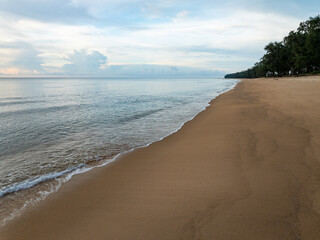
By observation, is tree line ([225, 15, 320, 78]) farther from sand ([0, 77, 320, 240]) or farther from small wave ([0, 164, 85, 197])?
small wave ([0, 164, 85, 197])

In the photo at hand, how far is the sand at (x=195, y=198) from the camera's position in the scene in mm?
2641

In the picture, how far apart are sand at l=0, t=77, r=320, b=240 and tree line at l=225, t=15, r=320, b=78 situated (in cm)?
6806

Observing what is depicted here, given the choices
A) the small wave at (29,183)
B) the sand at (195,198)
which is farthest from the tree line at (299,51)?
the small wave at (29,183)

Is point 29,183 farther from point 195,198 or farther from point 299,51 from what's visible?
point 299,51

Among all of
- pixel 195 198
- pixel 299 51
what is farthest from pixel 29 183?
pixel 299 51

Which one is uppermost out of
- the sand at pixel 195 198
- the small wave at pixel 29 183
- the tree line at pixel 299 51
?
the tree line at pixel 299 51

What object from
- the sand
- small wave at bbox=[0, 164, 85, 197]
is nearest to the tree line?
the sand

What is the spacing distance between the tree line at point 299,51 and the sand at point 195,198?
68.1 metres

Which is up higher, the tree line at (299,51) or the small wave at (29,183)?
the tree line at (299,51)

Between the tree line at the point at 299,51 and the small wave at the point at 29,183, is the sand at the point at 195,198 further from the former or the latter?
the tree line at the point at 299,51

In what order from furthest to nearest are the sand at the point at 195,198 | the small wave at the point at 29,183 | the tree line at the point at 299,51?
the tree line at the point at 299,51 → the small wave at the point at 29,183 → the sand at the point at 195,198

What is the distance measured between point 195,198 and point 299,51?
79.6 m

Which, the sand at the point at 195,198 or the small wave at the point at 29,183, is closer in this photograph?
the sand at the point at 195,198

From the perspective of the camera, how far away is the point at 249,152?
5.17m
